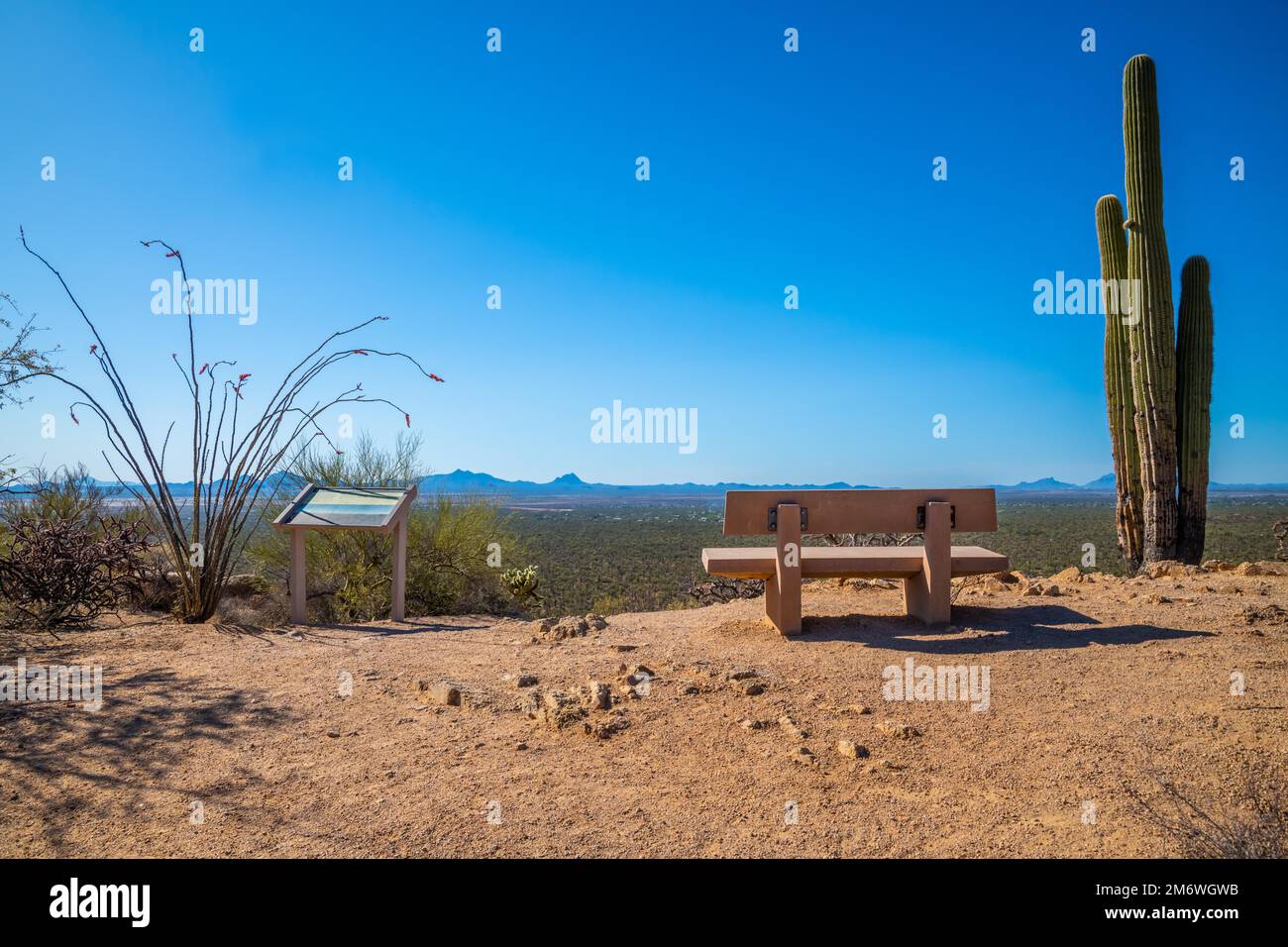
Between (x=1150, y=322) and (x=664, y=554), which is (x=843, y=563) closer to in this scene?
(x=1150, y=322)

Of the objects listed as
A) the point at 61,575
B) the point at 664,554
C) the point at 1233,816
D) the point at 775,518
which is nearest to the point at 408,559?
the point at 61,575

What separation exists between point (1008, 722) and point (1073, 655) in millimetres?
1291

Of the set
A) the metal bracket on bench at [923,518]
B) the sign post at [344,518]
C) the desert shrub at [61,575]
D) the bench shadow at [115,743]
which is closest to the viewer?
the bench shadow at [115,743]

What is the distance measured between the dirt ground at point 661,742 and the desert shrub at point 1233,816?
0.06 m

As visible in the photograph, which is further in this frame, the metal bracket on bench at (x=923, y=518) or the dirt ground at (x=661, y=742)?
the metal bracket on bench at (x=923, y=518)

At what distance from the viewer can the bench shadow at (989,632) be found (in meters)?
5.09

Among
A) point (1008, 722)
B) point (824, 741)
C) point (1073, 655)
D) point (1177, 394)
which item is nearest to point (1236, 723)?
point (1008, 722)

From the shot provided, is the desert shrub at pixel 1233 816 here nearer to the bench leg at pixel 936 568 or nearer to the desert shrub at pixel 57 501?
the bench leg at pixel 936 568

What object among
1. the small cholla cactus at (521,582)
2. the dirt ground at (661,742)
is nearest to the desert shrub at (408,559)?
the small cholla cactus at (521,582)

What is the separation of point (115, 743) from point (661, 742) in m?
2.73

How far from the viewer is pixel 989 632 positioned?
5426 millimetres

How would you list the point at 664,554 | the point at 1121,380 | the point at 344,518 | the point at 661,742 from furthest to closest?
the point at 664,554 < the point at 1121,380 < the point at 344,518 < the point at 661,742

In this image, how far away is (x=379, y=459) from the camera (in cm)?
1181
